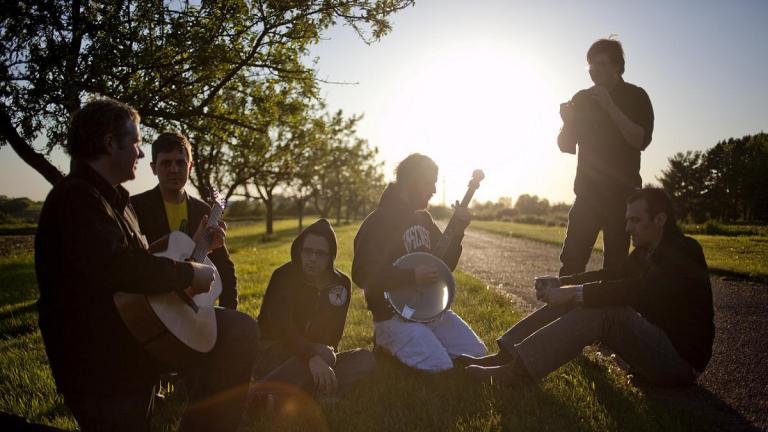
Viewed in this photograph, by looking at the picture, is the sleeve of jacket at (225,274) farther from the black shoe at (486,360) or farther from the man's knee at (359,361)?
the black shoe at (486,360)

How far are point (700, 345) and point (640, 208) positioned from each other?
1107mm

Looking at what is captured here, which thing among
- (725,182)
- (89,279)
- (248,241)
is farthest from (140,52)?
(725,182)

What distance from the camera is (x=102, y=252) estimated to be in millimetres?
2123

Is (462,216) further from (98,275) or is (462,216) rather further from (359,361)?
(98,275)

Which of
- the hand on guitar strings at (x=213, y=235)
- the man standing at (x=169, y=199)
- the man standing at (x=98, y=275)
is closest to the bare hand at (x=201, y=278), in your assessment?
the man standing at (x=98, y=275)

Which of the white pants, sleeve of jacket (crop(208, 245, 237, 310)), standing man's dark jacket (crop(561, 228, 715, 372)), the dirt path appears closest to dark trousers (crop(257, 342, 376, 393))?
the white pants

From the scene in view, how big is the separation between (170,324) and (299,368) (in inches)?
62.7

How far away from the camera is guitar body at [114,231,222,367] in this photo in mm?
2264

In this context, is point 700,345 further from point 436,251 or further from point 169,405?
point 169,405

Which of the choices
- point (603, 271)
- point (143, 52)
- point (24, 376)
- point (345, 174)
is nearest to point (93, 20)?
point (143, 52)

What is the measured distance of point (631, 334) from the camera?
3660 millimetres

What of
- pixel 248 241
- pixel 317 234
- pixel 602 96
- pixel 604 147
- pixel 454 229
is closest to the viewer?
pixel 317 234

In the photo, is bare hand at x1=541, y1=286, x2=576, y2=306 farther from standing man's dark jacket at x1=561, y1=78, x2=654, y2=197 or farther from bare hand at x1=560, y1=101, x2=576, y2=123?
bare hand at x1=560, y1=101, x2=576, y2=123

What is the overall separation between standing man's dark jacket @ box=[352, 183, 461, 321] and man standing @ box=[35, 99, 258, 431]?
2.20 metres
